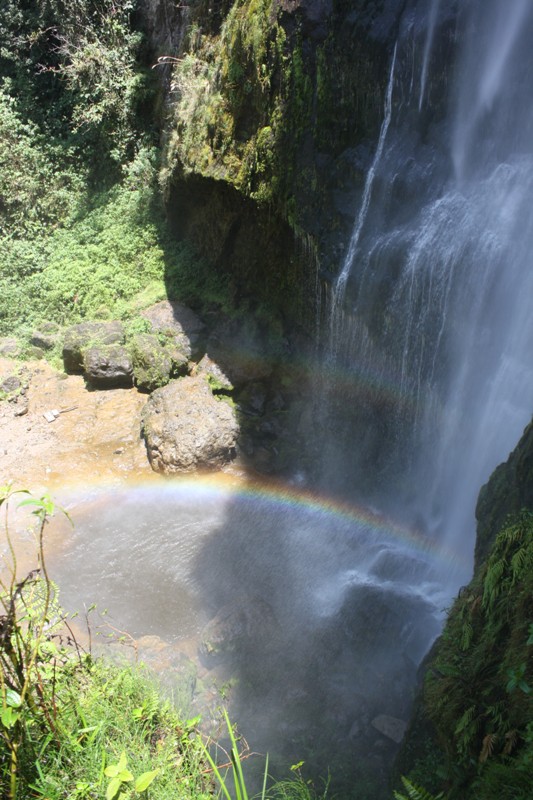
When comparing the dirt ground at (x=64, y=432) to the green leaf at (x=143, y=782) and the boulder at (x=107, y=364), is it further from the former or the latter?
the green leaf at (x=143, y=782)

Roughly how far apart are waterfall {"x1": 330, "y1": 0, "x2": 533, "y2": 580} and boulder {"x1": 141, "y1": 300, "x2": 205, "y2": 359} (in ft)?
10.1

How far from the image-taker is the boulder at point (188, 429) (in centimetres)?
978

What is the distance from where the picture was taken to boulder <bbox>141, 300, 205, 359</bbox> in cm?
1137

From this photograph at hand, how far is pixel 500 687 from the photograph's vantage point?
3.48 m

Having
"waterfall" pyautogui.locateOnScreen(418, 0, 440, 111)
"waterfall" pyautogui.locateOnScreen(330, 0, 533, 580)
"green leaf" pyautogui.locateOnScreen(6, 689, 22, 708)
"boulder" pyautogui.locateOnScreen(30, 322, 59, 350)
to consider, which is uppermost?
"waterfall" pyautogui.locateOnScreen(418, 0, 440, 111)

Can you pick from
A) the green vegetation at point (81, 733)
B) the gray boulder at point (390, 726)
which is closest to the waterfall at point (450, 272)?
the gray boulder at point (390, 726)

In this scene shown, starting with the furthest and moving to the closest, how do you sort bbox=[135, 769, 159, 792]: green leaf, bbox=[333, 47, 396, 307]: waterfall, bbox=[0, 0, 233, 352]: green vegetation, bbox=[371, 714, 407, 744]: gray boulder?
1. bbox=[0, 0, 233, 352]: green vegetation
2. bbox=[333, 47, 396, 307]: waterfall
3. bbox=[371, 714, 407, 744]: gray boulder
4. bbox=[135, 769, 159, 792]: green leaf

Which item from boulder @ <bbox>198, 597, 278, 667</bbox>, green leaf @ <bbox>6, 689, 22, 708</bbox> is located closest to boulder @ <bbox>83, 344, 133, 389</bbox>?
boulder @ <bbox>198, 597, 278, 667</bbox>

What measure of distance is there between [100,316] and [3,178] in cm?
456

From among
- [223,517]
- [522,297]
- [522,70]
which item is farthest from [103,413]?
[522,70]

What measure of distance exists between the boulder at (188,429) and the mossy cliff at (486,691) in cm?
574

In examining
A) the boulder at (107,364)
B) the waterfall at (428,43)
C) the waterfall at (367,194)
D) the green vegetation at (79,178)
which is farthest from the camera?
the green vegetation at (79,178)

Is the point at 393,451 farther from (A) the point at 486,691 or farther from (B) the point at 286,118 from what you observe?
(A) the point at 486,691

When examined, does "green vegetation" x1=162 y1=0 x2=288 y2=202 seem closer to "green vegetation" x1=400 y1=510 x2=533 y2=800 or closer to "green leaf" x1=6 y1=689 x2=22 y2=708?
"green vegetation" x1=400 y1=510 x2=533 y2=800
